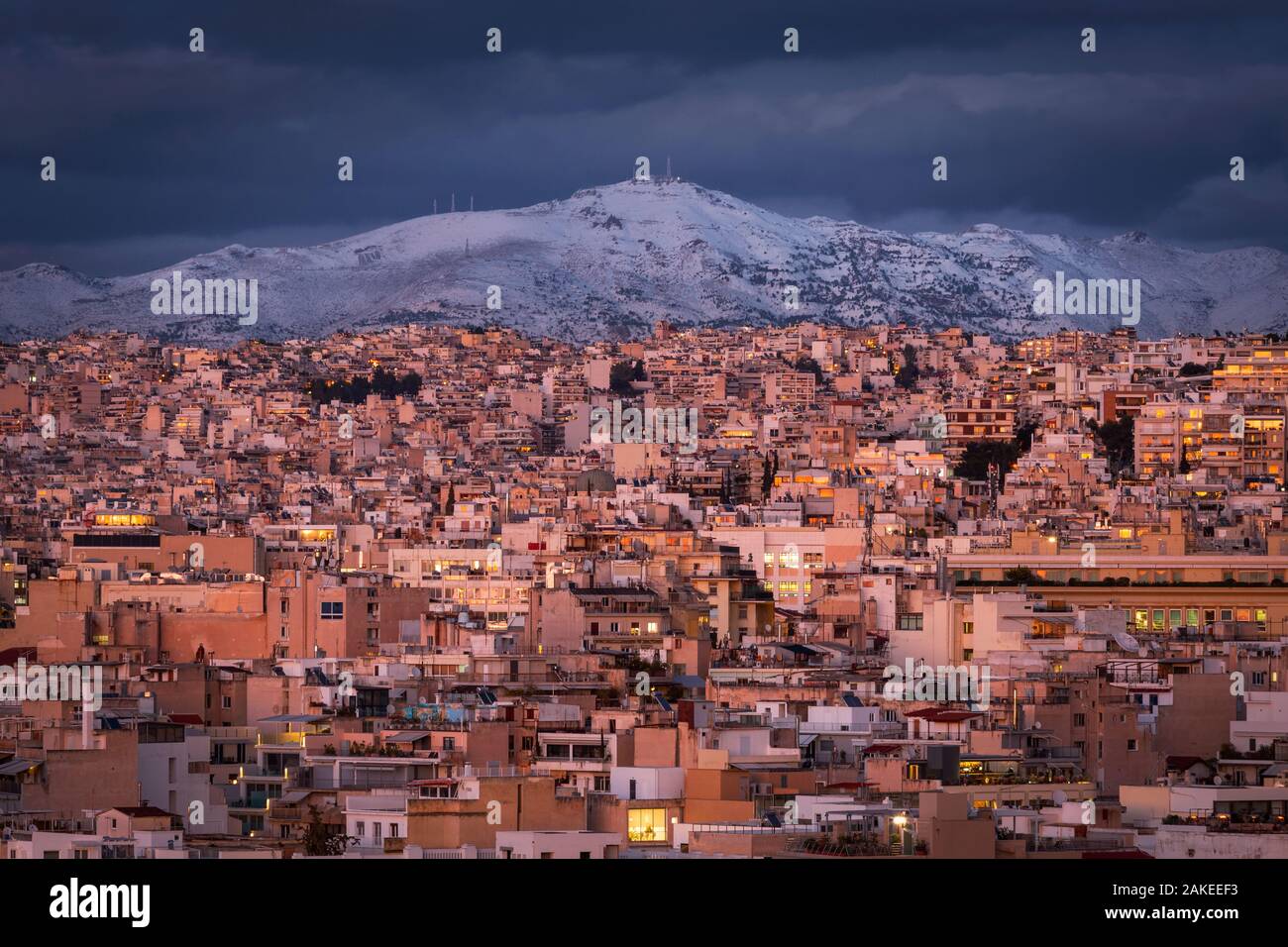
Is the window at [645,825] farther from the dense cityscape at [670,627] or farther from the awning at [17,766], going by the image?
the awning at [17,766]

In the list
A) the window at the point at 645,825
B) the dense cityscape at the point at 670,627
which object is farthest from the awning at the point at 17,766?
the window at the point at 645,825

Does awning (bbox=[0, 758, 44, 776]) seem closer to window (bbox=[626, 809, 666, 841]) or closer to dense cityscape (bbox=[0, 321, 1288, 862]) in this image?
dense cityscape (bbox=[0, 321, 1288, 862])

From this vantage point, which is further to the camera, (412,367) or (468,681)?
(412,367)

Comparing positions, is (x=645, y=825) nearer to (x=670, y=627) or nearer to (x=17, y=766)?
(x=17, y=766)

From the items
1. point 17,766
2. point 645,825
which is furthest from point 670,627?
point 645,825
